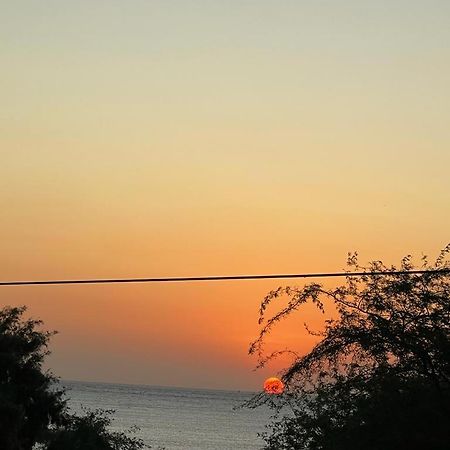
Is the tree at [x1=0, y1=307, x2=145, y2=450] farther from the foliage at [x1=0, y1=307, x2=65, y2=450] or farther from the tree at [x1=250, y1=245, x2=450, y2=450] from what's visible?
the tree at [x1=250, y1=245, x2=450, y2=450]

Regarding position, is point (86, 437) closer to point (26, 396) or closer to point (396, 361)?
point (26, 396)

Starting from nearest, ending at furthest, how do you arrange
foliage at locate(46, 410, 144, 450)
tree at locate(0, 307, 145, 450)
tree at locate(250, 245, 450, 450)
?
tree at locate(250, 245, 450, 450) → tree at locate(0, 307, 145, 450) → foliage at locate(46, 410, 144, 450)

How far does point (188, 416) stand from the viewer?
7382 inches

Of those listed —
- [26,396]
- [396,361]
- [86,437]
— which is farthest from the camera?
[86,437]

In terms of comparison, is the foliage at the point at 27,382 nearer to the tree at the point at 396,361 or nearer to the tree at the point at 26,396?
the tree at the point at 26,396

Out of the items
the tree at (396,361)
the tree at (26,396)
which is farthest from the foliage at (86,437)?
the tree at (396,361)

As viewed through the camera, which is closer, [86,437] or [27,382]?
[27,382]

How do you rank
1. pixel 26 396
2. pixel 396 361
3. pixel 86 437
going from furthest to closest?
1. pixel 86 437
2. pixel 26 396
3. pixel 396 361

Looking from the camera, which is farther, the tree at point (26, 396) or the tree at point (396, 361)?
the tree at point (26, 396)

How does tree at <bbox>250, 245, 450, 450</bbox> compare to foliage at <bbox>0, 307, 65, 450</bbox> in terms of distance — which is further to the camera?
foliage at <bbox>0, 307, 65, 450</bbox>

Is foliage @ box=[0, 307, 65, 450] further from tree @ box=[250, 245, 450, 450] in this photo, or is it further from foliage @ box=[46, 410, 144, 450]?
tree @ box=[250, 245, 450, 450]

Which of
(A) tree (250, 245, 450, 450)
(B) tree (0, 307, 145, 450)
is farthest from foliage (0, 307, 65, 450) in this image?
(A) tree (250, 245, 450, 450)

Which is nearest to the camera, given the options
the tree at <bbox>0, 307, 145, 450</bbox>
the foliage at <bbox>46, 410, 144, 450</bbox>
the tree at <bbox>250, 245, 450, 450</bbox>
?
the tree at <bbox>250, 245, 450, 450</bbox>

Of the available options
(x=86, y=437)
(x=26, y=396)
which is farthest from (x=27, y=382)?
(x=86, y=437)
